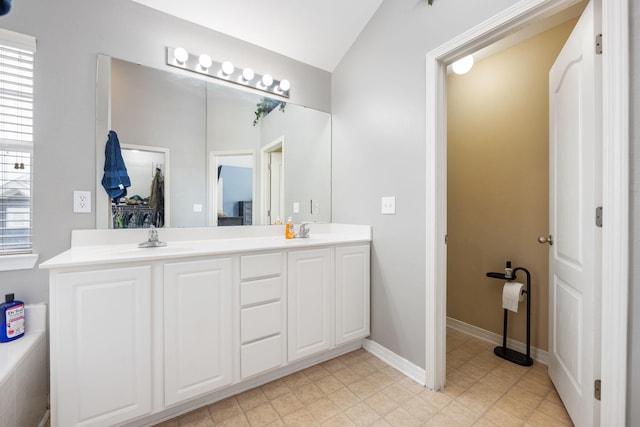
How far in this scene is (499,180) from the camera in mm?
2297

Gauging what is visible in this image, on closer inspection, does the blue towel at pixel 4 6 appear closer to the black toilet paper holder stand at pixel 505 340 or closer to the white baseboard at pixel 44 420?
the white baseboard at pixel 44 420

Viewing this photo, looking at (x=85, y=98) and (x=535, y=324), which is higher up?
(x=85, y=98)

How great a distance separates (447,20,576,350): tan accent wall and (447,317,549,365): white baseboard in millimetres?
39

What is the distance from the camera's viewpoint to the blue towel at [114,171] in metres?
1.62

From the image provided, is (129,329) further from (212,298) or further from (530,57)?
(530,57)

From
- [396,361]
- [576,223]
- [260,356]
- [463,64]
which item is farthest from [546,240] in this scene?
[260,356]

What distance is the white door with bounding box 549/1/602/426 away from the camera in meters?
1.17

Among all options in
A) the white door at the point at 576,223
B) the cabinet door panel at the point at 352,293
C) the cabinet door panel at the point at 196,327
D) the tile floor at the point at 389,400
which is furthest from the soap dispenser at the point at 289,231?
the white door at the point at 576,223

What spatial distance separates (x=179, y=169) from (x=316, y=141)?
119cm

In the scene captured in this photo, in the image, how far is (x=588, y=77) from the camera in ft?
4.06

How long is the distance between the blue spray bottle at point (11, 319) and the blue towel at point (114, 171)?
0.68 meters

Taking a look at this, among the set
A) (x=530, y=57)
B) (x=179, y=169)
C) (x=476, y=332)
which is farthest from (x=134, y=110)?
(x=476, y=332)

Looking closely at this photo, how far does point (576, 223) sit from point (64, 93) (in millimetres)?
2824

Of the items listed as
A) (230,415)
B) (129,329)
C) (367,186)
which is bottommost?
(230,415)
